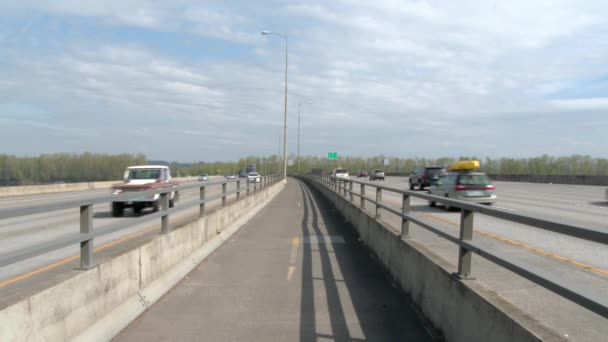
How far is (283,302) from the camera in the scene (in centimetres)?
650

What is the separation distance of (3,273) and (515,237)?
425 inches

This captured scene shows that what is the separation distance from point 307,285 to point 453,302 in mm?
3139

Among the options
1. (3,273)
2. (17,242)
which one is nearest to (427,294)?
(3,273)

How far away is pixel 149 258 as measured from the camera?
6441mm

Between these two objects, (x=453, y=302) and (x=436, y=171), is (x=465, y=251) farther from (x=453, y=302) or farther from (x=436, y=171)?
(x=436, y=171)

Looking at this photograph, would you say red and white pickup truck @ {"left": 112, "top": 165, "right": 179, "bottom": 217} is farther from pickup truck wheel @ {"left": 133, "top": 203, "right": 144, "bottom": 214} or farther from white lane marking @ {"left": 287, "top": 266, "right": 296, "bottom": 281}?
white lane marking @ {"left": 287, "top": 266, "right": 296, "bottom": 281}

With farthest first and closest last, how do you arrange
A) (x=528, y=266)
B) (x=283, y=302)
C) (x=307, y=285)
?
1. (x=307, y=285)
2. (x=283, y=302)
3. (x=528, y=266)

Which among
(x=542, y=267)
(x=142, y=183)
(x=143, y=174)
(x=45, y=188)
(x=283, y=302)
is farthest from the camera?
(x=45, y=188)

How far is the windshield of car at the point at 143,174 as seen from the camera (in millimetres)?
18266

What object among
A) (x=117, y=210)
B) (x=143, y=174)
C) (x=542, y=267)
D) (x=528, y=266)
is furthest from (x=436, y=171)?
(x=528, y=266)

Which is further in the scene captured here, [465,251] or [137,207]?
[137,207]

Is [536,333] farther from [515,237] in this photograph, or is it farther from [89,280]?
[515,237]

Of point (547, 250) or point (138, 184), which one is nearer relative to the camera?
point (547, 250)

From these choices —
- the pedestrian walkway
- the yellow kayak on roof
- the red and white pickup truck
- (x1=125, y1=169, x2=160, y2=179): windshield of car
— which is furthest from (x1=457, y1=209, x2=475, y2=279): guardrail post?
the yellow kayak on roof
